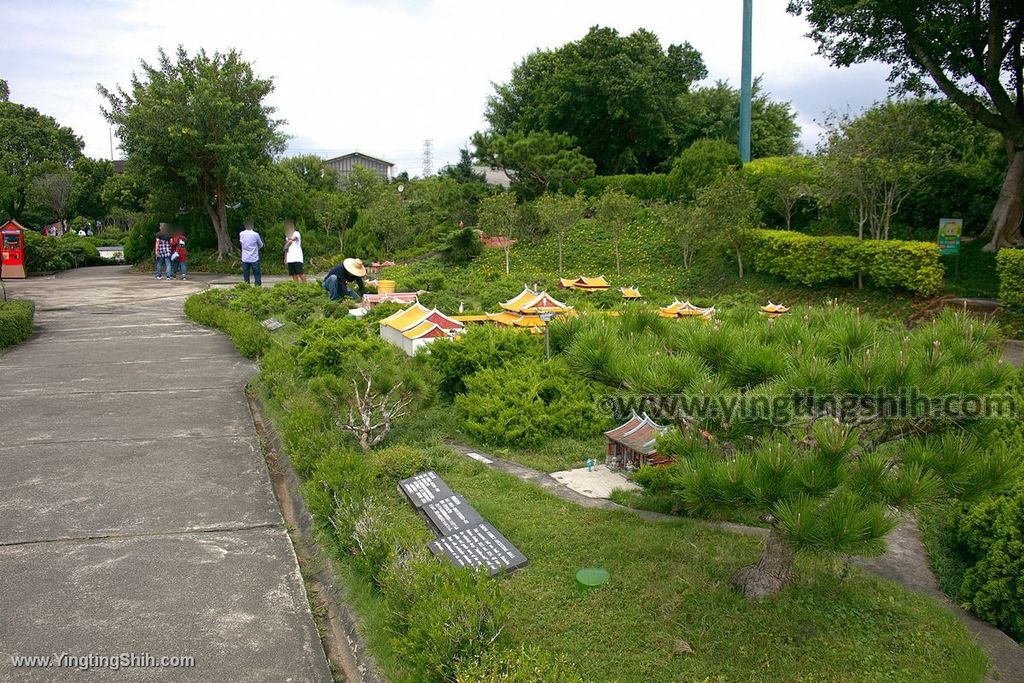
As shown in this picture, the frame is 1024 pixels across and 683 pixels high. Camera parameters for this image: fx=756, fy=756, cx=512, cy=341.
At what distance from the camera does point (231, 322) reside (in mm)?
13578

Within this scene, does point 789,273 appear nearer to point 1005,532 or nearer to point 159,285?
point 1005,532

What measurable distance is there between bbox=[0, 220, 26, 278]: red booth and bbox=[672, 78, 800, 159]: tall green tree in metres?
24.1

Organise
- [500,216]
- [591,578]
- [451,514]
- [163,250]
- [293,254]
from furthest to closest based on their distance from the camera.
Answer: [163,250] < [500,216] < [293,254] < [451,514] < [591,578]

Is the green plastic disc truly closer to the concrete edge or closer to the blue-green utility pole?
the concrete edge

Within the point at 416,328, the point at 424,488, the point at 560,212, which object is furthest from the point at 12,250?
the point at 424,488

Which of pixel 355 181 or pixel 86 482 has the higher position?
pixel 355 181

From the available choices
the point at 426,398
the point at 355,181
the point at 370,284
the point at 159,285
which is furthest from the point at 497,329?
the point at 355,181

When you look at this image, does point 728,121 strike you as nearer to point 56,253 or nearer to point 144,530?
point 56,253

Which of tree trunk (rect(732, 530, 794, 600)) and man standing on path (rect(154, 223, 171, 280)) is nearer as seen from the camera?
tree trunk (rect(732, 530, 794, 600))

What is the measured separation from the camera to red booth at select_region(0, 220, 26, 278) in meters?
23.2

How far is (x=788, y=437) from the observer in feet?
12.0

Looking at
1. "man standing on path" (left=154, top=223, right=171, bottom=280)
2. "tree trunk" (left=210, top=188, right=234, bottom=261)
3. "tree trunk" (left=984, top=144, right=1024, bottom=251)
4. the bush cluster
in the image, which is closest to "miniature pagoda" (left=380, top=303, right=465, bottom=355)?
"tree trunk" (left=984, top=144, right=1024, bottom=251)

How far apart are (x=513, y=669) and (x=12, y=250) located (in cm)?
2603

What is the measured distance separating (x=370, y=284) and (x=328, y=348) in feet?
27.9
